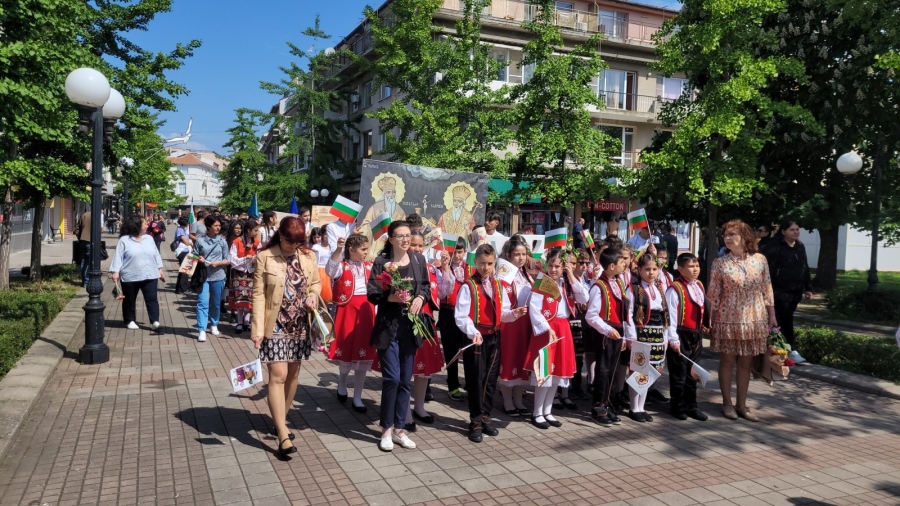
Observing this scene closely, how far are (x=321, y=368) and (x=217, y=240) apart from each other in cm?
358

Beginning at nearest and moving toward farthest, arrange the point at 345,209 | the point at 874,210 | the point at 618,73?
1. the point at 345,209
2. the point at 874,210
3. the point at 618,73

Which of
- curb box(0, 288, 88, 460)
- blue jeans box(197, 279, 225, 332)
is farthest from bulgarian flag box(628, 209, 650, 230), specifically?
curb box(0, 288, 88, 460)

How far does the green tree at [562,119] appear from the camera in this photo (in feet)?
59.3

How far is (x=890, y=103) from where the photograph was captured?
16250mm

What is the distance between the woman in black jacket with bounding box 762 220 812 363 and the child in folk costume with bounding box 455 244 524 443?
5.27 m

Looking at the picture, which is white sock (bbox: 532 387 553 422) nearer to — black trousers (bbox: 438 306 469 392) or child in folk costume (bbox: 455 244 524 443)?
child in folk costume (bbox: 455 244 524 443)

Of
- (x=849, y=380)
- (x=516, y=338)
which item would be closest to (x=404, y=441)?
(x=516, y=338)

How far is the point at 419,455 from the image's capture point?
18.3ft

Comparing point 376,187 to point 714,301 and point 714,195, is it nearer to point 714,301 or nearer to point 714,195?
point 714,301

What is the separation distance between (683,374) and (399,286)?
10.5 feet

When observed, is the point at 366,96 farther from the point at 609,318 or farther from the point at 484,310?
the point at 484,310

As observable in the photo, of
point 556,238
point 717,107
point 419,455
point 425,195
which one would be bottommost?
point 419,455

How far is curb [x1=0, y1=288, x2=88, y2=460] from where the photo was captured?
5850mm

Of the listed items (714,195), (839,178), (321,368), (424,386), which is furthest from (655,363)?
(839,178)
